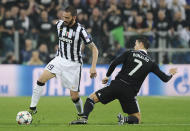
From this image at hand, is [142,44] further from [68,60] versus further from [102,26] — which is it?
[102,26]

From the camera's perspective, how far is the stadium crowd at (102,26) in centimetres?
1908

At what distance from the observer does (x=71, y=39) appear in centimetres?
1083

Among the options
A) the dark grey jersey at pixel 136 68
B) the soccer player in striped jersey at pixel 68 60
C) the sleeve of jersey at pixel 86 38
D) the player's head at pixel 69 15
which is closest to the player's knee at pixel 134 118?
the dark grey jersey at pixel 136 68

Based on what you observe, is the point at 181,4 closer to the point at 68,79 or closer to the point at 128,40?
the point at 128,40

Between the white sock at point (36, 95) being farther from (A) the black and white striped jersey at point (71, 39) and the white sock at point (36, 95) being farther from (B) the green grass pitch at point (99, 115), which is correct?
(A) the black and white striped jersey at point (71, 39)

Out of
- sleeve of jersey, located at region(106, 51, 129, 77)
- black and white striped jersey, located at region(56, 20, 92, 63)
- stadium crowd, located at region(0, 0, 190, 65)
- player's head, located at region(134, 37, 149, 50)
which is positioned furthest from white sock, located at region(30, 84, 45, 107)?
stadium crowd, located at region(0, 0, 190, 65)

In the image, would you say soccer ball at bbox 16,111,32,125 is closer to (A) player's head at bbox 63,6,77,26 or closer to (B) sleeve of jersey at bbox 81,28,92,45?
(B) sleeve of jersey at bbox 81,28,92,45

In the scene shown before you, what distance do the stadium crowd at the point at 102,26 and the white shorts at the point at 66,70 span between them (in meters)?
8.01

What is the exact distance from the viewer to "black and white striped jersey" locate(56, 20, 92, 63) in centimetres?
1075

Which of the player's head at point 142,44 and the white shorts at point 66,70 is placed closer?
the player's head at point 142,44

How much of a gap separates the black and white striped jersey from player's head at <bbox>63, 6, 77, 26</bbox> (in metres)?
0.19

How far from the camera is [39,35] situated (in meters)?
19.0

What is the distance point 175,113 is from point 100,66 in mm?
6087

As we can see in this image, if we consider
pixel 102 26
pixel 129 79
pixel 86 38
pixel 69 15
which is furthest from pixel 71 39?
pixel 102 26
